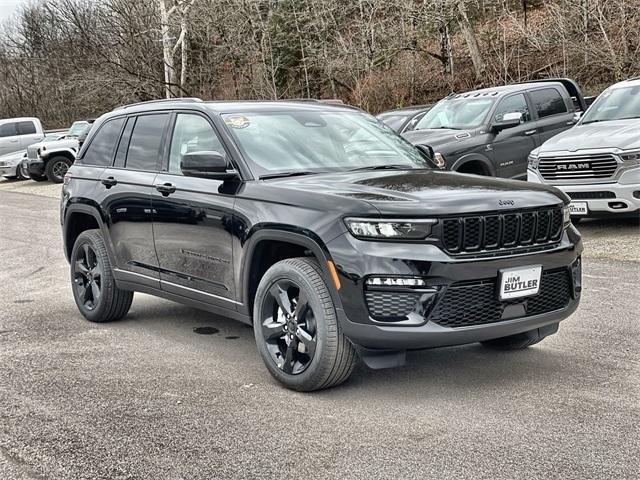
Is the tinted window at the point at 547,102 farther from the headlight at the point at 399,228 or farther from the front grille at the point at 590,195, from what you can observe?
the headlight at the point at 399,228

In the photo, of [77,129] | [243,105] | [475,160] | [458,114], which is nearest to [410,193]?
[243,105]

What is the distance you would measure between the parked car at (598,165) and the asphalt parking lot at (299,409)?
3094 mm

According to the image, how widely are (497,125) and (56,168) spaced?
17445 millimetres

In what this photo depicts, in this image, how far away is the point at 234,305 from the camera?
530cm

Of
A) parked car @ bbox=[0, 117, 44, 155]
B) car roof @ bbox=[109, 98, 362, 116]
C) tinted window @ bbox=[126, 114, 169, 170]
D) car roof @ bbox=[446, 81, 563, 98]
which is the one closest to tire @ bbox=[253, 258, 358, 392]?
car roof @ bbox=[109, 98, 362, 116]

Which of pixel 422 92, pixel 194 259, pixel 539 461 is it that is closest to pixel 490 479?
pixel 539 461

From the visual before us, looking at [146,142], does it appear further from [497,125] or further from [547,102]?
[547,102]

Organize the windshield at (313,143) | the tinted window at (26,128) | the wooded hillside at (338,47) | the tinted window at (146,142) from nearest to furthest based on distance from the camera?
the windshield at (313,143) < the tinted window at (146,142) < the wooded hillside at (338,47) < the tinted window at (26,128)

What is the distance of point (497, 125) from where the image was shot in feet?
39.1

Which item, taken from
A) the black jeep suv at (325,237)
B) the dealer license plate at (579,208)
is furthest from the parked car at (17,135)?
the black jeep suv at (325,237)

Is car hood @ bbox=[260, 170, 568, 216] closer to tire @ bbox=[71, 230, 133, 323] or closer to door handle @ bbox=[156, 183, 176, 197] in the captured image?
door handle @ bbox=[156, 183, 176, 197]

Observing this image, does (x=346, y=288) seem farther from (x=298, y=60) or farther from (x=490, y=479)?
(x=298, y=60)

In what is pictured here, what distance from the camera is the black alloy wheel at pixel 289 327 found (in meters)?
4.69

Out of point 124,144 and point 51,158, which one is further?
point 51,158
